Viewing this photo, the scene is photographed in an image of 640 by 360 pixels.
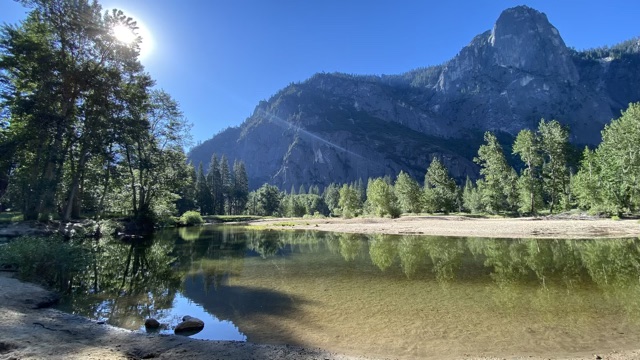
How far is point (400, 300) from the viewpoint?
11820 mm

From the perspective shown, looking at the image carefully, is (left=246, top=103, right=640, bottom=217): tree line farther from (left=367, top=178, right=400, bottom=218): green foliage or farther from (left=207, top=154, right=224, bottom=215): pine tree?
(left=207, top=154, right=224, bottom=215): pine tree

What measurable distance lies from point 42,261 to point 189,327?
30.2 ft

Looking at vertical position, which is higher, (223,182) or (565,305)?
(223,182)

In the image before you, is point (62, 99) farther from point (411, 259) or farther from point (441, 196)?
point (441, 196)

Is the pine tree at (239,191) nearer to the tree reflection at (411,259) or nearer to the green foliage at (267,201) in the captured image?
the green foliage at (267,201)

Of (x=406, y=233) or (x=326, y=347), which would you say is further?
(x=406, y=233)

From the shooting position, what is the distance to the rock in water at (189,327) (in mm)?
9102

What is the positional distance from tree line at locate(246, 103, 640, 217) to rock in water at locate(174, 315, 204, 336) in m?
50.0

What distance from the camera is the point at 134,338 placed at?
7.77 m

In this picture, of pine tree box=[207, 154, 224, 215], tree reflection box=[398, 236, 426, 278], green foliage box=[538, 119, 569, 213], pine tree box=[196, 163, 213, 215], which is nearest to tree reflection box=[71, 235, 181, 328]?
tree reflection box=[398, 236, 426, 278]

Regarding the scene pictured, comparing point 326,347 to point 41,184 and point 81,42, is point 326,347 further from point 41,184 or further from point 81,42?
point 81,42

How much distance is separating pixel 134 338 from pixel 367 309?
678 cm

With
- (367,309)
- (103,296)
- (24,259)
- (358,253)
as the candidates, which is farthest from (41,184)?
(367,309)

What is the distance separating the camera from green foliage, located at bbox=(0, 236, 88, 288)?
43.8 feet
